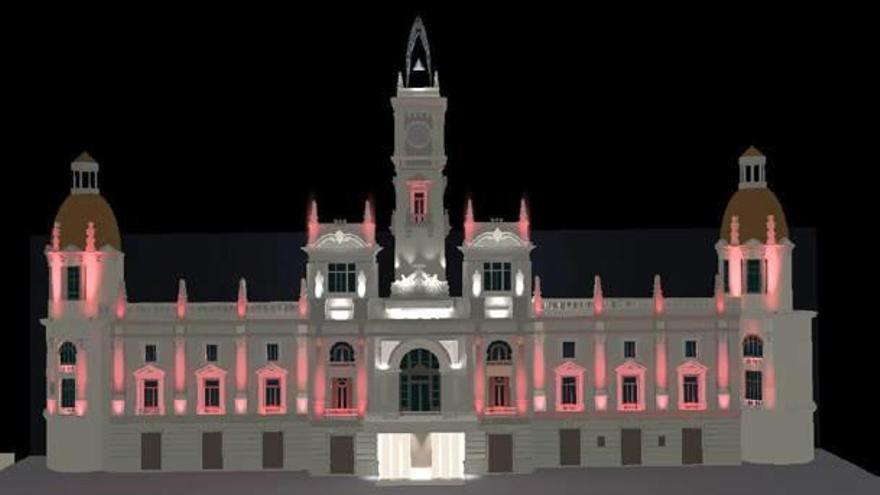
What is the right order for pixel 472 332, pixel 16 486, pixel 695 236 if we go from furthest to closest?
pixel 695 236, pixel 472 332, pixel 16 486

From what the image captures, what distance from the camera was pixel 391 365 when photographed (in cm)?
8400

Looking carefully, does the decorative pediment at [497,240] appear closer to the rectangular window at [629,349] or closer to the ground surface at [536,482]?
the rectangular window at [629,349]

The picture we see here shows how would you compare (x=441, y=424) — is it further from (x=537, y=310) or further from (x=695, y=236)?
(x=695, y=236)

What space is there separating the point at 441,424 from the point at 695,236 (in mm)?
16908

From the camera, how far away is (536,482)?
80062 millimetres

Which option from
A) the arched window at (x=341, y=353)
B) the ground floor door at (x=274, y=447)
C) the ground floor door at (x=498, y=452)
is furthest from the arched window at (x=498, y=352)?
the ground floor door at (x=274, y=447)

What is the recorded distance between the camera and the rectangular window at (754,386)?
8556 centimetres

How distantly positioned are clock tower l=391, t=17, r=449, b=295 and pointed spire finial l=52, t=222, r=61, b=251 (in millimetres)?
15481

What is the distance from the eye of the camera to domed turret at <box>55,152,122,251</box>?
86037 mm

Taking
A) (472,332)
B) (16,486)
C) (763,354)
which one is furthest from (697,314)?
(16,486)

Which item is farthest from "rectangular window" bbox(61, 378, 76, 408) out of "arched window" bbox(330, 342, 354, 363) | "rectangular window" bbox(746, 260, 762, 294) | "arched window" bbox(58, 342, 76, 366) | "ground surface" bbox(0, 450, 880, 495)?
"rectangular window" bbox(746, 260, 762, 294)

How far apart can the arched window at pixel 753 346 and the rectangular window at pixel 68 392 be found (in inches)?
1223

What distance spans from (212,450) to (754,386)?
25.2 metres

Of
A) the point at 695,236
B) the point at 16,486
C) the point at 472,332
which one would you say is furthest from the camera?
the point at 695,236
